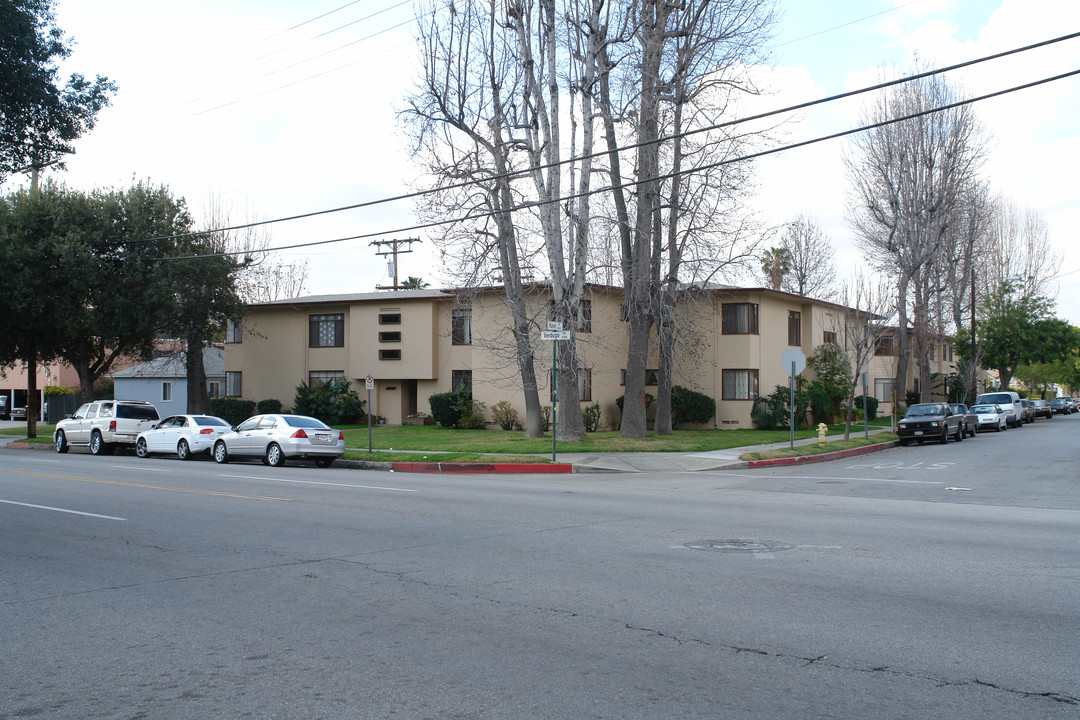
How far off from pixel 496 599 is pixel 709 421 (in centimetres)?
3091

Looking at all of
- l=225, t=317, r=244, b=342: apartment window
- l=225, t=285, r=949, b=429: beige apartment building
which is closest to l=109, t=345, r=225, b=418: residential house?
l=225, t=317, r=244, b=342: apartment window

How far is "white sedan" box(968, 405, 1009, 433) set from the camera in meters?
42.9

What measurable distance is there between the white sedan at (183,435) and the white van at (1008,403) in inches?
1551

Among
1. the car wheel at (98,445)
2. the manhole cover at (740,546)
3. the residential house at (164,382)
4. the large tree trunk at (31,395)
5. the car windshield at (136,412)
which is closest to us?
the manhole cover at (740,546)

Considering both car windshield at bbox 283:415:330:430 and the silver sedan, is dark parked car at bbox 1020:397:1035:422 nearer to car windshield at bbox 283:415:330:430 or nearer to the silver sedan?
the silver sedan

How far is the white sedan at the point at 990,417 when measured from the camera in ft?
141

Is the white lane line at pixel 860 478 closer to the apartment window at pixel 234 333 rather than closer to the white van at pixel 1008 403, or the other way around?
the apartment window at pixel 234 333

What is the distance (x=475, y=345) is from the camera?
116ft

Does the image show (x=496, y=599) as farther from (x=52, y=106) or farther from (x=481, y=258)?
(x=481, y=258)

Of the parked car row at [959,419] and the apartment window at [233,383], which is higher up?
the apartment window at [233,383]

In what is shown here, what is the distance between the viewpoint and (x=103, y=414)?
29641mm

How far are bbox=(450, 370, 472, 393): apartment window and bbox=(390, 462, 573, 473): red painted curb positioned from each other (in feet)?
50.5

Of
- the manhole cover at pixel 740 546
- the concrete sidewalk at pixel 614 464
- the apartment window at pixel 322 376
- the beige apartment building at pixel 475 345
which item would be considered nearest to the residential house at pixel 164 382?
the beige apartment building at pixel 475 345

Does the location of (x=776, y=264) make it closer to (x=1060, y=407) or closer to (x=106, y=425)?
(x=1060, y=407)
